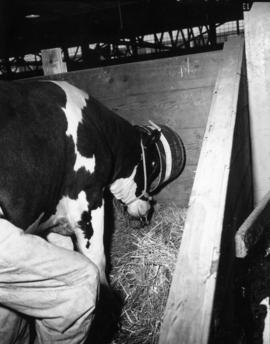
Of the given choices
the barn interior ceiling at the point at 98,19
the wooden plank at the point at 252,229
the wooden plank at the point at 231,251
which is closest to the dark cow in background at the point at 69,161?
the wooden plank at the point at 231,251

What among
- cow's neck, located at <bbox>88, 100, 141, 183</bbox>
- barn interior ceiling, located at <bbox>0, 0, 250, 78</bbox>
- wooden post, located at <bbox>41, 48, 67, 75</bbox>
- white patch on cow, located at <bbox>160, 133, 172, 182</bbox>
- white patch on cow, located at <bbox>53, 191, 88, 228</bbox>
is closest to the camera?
white patch on cow, located at <bbox>53, 191, 88, 228</bbox>

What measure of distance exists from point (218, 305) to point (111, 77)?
2257 millimetres

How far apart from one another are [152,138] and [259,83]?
0.88 meters

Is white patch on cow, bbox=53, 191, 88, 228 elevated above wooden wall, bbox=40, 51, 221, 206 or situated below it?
below

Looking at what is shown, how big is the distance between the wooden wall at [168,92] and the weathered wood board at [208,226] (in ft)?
2.40

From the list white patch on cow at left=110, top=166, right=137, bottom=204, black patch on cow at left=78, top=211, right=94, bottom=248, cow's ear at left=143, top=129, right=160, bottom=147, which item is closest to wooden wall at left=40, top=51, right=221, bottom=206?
cow's ear at left=143, top=129, right=160, bottom=147

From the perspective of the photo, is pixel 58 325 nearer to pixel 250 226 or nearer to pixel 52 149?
pixel 250 226

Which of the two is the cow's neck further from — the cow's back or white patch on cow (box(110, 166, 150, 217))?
the cow's back

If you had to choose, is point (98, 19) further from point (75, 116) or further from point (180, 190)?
point (75, 116)

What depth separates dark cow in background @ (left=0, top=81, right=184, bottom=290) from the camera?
70.7 inches

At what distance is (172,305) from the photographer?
115cm

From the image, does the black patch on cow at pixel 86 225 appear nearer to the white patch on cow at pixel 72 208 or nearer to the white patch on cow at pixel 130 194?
the white patch on cow at pixel 72 208

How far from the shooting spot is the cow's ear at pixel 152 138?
9.17 ft

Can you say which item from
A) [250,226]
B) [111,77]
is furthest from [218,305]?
[111,77]
